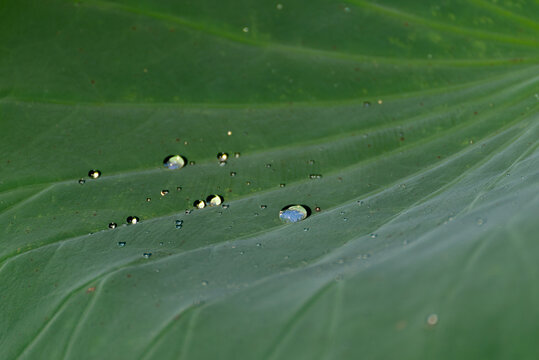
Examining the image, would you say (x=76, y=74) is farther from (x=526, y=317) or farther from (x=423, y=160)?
(x=526, y=317)

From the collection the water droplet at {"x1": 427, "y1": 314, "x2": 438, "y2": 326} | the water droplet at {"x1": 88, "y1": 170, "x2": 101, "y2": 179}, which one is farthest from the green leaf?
the water droplet at {"x1": 427, "y1": 314, "x2": 438, "y2": 326}

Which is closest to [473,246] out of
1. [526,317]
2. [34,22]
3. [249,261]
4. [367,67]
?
[526,317]

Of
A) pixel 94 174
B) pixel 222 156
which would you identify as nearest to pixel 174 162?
pixel 222 156

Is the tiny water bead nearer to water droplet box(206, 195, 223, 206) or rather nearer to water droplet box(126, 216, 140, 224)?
water droplet box(206, 195, 223, 206)

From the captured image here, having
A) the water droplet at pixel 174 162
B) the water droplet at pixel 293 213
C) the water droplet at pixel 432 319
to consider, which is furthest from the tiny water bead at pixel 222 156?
the water droplet at pixel 432 319

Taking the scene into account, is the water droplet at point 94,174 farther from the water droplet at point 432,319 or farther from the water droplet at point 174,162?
the water droplet at point 432,319

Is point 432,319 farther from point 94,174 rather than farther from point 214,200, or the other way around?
point 94,174
